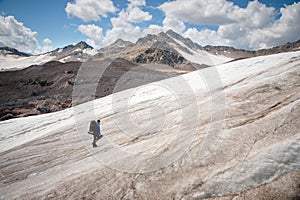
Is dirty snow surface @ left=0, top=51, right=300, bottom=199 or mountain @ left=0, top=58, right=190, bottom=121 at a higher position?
mountain @ left=0, top=58, right=190, bottom=121

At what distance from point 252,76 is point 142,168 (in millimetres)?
10310

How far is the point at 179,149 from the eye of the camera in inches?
333

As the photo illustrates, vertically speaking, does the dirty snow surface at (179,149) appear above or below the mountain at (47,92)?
below

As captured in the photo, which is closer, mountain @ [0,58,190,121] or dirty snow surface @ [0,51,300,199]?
dirty snow surface @ [0,51,300,199]

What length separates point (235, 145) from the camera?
25.3 feet

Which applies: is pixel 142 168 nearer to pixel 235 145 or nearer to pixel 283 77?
pixel 235 145

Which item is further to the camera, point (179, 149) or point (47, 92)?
point (47, 92)

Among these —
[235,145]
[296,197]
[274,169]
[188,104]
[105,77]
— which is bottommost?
[296,197]

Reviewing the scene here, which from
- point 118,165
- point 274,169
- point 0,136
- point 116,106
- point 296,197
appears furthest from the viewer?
point 116,106

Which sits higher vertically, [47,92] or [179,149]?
[47,92]

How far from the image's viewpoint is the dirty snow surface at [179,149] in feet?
22.0

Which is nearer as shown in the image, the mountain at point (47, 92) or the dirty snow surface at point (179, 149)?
the dirty snow surface at point (179, 149)

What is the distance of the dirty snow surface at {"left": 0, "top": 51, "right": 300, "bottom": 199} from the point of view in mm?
6691

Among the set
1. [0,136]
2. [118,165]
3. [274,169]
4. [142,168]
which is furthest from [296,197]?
[0,136]
